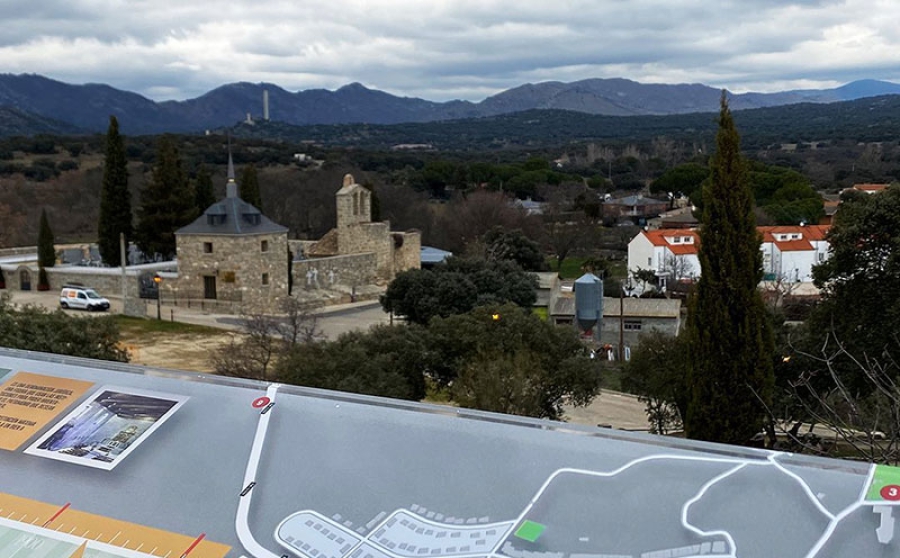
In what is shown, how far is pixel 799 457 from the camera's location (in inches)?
105

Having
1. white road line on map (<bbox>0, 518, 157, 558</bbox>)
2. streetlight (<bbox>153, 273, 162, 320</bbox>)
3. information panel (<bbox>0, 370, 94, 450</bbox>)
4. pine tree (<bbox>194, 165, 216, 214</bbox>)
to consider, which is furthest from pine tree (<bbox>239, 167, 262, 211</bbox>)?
white road line on map (<bbox>0, 518, 157, 558</bbox>)

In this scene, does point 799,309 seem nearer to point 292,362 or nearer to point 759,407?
point 759,407

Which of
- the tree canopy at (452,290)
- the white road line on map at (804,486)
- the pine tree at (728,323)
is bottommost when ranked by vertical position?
the tree canopy at (452,290)

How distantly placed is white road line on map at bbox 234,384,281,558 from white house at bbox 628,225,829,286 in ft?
102

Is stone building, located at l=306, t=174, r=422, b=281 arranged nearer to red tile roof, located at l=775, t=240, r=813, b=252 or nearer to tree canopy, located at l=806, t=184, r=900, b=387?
red tile roof, located at l=775, t=240, r=813, b=252

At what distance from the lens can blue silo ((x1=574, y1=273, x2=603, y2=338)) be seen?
77.9 feet

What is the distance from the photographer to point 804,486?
256cm

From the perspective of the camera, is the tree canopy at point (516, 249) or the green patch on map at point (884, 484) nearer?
the green patch on map at point (884, 484)

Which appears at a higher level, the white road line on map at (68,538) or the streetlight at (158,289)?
the white road line on map at (68,538)

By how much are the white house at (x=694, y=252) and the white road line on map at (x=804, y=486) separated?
A: 3148 centimetres

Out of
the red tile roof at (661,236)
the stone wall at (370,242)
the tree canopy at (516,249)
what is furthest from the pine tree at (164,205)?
the red tile roof at (661,236)

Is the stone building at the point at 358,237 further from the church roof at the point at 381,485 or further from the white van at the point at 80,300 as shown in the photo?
the church roof at the point at 381,485

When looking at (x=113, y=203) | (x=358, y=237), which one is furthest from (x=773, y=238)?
(x=113, y=203)

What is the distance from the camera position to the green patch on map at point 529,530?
262cm
